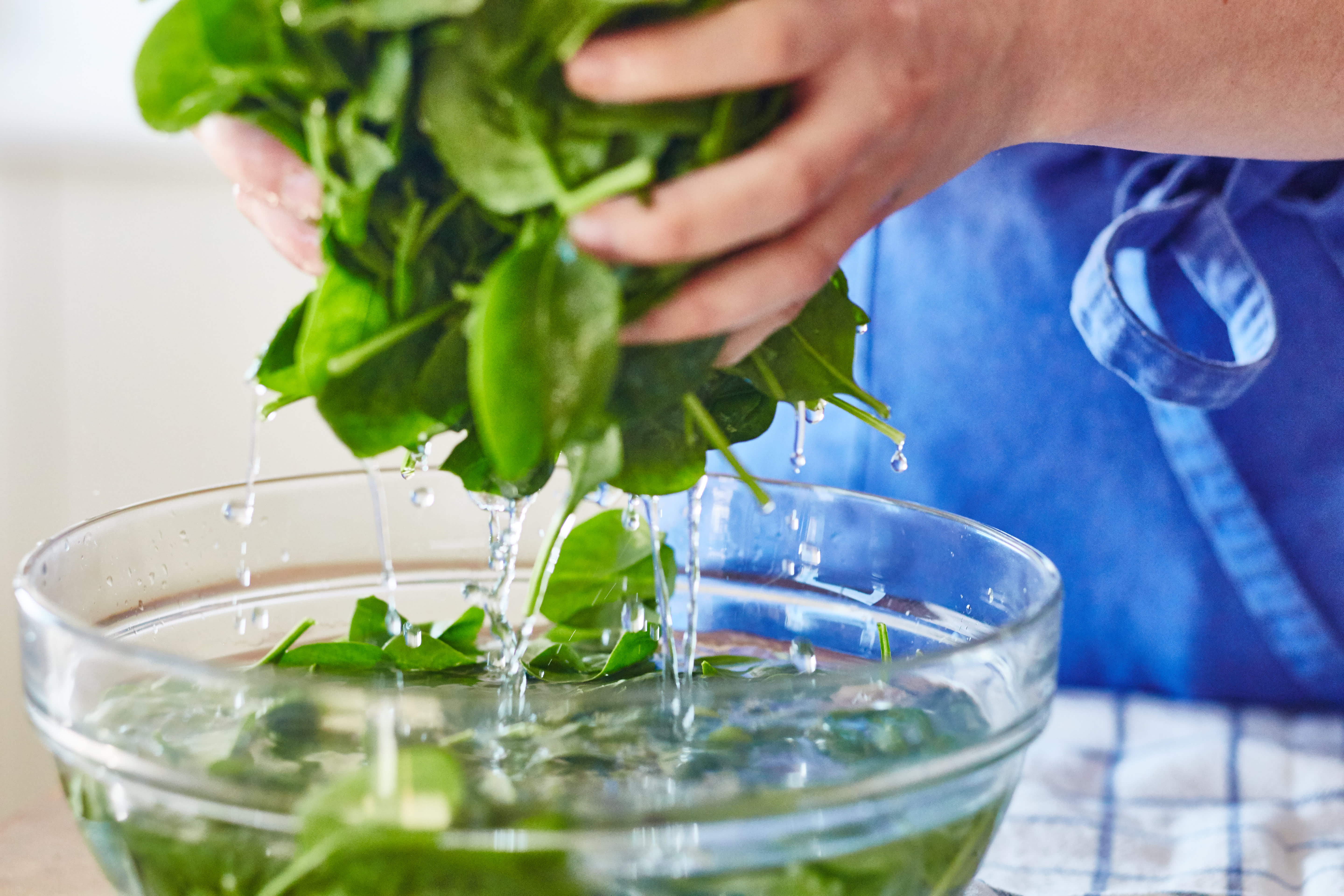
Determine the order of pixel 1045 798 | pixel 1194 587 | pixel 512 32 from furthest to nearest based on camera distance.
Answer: pixel 1194 587
pixel 1045 798
pixel 512 32

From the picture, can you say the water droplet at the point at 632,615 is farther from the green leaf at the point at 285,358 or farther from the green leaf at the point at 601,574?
the green leaf at the point at 285,358

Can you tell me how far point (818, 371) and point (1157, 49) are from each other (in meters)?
0.20

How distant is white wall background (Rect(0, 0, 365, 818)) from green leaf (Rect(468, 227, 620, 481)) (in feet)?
3.64

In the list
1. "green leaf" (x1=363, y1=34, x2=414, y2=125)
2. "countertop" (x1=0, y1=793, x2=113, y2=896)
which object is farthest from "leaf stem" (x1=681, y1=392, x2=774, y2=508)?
"countertop" (x1=0, y1=793, x2=113, y2=896)

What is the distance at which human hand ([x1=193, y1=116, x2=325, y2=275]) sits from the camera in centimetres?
33

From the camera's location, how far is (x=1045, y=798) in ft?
2.10

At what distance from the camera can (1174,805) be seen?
64cm

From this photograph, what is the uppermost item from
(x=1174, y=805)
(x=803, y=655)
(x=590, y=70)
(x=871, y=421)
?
(x=590, y=70)

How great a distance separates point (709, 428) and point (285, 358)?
0.41 feet

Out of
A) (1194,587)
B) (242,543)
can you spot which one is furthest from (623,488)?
(1194,587)

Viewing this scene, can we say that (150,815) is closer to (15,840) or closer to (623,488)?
(623,488)

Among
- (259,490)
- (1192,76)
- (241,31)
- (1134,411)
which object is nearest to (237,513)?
(259,490)

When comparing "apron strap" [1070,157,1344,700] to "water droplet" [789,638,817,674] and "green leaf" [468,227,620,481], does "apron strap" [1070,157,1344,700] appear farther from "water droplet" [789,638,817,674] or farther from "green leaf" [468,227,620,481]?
"green leaf" [468,227,620,481]

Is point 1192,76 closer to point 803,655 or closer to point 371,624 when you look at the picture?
point 803,655
